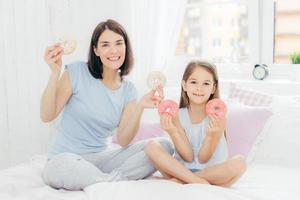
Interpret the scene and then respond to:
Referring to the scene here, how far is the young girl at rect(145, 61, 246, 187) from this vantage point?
1.67 meters

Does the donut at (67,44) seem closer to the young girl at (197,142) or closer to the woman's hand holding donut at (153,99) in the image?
the woman's hand holding donut at (153,99)

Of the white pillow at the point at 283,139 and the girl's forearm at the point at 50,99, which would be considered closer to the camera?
the girl's forearm at the point at 50,99

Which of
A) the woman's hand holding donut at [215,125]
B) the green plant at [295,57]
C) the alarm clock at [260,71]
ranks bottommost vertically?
the woman's hand holding donut at [215,125]

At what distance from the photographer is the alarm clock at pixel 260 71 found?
2672 mm

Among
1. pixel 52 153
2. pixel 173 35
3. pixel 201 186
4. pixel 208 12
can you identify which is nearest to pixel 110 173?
pixel 52 153

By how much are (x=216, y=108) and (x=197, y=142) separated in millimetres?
185

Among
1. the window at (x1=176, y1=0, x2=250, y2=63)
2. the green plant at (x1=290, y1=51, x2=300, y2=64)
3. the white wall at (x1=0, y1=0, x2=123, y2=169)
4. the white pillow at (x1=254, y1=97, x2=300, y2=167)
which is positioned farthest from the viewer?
the window at (x1=176, y1=0, x2=250, y2=63)

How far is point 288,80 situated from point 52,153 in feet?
4.93

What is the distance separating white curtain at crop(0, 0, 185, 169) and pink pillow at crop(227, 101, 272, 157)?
88cm

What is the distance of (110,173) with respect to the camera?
1750mm

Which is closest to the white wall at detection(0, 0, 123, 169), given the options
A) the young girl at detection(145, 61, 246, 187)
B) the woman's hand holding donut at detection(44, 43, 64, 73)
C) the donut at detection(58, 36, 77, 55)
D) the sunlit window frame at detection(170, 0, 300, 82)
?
the donut at detection(58, 36, 77, 55)

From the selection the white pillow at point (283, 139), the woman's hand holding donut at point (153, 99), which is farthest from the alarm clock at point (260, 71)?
the woman's hand holding donut at point (153, 99)

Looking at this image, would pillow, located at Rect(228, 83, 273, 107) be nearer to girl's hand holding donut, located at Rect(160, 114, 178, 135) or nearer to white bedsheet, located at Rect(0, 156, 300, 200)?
white bedsheet, located at Rect(0, 156, 300, 200)

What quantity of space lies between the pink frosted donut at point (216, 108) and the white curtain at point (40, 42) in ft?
3.79
